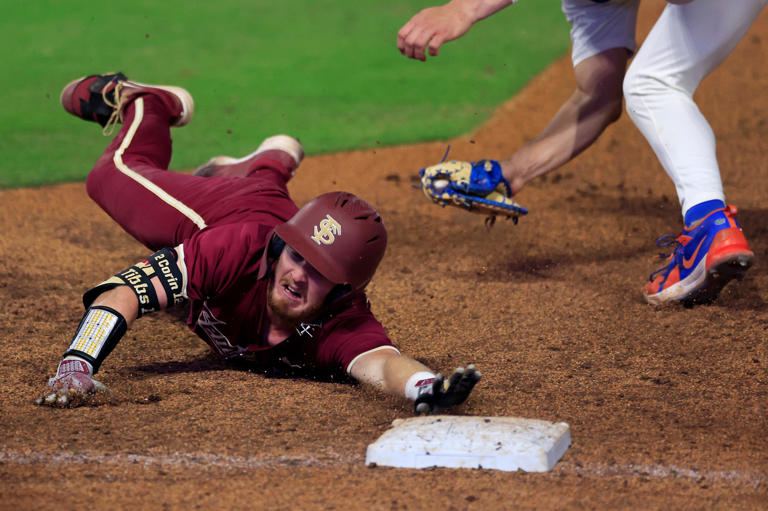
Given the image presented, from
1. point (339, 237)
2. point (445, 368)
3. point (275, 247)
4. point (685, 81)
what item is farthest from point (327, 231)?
point (685, 81)

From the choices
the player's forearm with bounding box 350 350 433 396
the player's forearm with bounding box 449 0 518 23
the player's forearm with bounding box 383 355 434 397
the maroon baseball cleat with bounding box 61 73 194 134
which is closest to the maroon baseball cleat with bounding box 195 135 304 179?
the maroon baseball cleat with bounding box 61 73 194 134

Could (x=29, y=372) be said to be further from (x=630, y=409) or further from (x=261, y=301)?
(x=630, y=409)

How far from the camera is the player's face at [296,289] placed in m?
3.00

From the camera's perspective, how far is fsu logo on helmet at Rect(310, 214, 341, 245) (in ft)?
9.81

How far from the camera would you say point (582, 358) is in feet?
11.0

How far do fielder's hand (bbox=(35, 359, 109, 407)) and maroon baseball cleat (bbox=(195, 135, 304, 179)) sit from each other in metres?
1.69

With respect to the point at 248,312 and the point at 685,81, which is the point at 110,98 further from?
the point at 685,81

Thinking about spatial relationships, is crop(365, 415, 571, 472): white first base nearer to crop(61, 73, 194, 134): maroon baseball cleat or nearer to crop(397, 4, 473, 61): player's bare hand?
crop(397, 4, 473, 61): player's bare hand

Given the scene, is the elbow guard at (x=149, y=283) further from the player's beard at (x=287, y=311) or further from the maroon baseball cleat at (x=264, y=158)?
the maroon baseball cleat at (x=264, y=158)

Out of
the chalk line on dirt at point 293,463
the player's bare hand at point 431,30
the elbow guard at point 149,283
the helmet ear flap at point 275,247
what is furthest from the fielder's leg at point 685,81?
the elbow guard at point 149,283

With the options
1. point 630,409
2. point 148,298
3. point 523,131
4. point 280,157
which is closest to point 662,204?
point 523,131

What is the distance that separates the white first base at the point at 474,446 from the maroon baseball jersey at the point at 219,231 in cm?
67

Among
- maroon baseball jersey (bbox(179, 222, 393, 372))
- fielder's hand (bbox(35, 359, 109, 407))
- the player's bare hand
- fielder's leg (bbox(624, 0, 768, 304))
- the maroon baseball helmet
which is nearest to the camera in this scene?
fielder's hand (bbox(35, 359, 109, 407))

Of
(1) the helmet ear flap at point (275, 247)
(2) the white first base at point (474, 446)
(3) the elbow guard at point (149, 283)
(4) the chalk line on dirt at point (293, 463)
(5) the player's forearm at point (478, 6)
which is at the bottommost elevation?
→ (4) the chalk line on dirt at point (293, 463)
